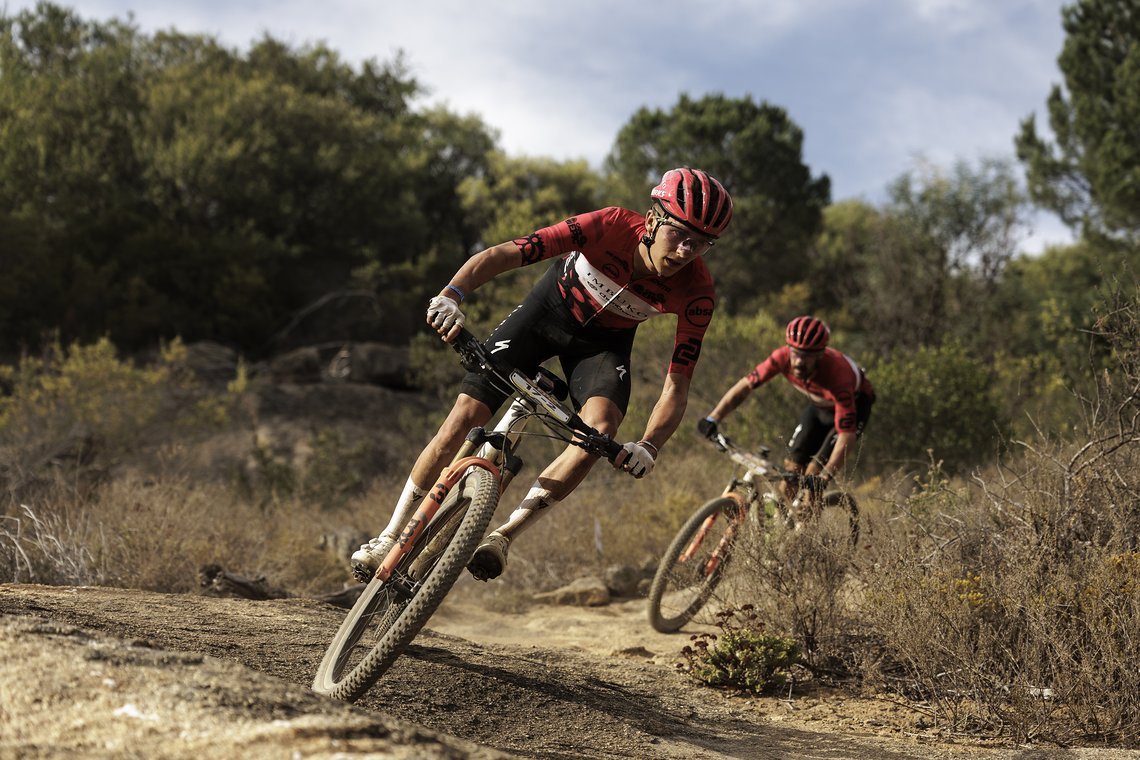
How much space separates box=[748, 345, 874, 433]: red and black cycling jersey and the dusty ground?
231cm

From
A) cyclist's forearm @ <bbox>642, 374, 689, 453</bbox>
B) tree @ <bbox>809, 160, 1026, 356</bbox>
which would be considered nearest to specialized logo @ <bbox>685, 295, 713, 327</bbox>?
cyclist's forearm @ <bbox>642, 374, 689, 453</bbox>

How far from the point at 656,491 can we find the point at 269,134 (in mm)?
21979

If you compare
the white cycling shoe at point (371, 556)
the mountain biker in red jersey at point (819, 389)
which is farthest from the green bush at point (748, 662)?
the white cycling shoe at point (371, 556)

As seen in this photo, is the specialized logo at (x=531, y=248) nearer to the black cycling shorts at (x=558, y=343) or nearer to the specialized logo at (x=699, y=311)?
the black cycling shorts at (x=558, y=343)

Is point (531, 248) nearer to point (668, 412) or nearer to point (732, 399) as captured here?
point (668, 412)

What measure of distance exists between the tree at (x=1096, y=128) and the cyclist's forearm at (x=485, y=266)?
2356cm

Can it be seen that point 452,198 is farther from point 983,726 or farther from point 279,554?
point 983,726

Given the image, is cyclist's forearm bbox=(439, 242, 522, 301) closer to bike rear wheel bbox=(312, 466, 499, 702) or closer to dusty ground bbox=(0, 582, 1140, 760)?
bike rear wheel bbox=(312, 466, 499, 702)

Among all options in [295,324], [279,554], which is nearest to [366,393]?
[295,324]

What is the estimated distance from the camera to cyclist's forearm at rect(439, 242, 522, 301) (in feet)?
16.0

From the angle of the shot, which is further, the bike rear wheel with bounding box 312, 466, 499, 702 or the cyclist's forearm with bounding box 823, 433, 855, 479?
the cyclist's forearm with bounding box 823, 433, 855, 479

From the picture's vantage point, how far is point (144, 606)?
587 centimetres

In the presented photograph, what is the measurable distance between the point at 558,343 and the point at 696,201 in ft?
3.36

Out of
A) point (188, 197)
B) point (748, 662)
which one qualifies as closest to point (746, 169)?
point (188, 197)
